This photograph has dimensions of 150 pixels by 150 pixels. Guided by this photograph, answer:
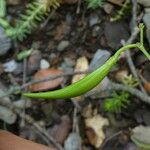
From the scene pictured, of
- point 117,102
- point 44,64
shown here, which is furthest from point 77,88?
point 44,64

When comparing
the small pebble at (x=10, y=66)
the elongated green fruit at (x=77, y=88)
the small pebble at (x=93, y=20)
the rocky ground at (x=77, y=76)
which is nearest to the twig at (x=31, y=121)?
the rocky ground at (x=77, y=76)

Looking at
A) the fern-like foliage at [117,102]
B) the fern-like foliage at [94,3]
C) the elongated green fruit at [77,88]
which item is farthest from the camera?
the fern-like foliage at [94,3]

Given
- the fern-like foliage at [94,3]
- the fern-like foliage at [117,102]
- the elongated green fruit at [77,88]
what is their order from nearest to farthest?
the elongated green fruit at [77,88] < the fern-like foliage at [117,102] < the fern-like foliage at [94,3]

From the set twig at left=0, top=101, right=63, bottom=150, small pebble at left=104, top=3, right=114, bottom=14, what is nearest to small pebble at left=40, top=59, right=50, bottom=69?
twig at left=0, top=101, right=63, bottom=150

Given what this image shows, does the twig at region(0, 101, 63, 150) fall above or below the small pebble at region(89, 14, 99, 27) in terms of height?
below

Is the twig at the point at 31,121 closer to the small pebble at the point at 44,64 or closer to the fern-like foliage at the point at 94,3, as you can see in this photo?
the small pebble at the point at 44,64

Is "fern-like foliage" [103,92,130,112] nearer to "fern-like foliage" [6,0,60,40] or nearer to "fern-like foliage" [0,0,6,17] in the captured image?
"fern-like foliage" [6,0,60,40]

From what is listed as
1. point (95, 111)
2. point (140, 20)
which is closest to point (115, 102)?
point (95, 111)
